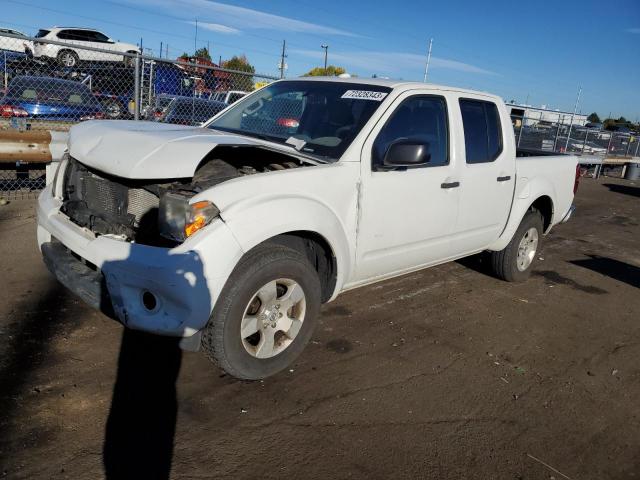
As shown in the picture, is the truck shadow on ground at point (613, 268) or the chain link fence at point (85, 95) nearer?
the truck shadow on ground at point (613, 268)

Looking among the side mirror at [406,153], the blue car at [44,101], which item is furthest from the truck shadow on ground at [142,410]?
the blue car at [44,101]

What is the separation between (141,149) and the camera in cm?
313

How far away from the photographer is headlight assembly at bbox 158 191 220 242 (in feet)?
9.34

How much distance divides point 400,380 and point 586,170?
18.8m

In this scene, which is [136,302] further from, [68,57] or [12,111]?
[68,57]

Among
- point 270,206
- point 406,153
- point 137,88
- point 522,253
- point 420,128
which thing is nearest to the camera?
point 270,206

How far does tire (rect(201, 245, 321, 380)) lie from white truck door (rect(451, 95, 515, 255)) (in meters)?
1.82

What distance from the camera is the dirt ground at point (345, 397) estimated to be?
266cm

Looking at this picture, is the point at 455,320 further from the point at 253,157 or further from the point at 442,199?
the point at 253,157

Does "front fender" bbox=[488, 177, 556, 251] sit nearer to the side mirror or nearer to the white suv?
the side mirror

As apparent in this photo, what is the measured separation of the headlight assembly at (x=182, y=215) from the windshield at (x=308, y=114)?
110cm

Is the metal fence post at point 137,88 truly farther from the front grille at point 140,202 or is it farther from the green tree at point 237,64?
the green tree at point 237,64

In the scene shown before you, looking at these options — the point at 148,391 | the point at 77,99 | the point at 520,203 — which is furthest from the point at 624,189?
the point at 148,391

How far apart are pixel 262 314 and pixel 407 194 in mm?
1468
